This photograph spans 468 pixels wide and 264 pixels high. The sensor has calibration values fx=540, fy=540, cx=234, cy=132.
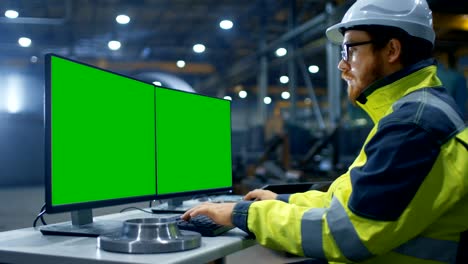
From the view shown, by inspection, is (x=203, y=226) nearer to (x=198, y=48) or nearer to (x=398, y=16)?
(x=398, y=16)

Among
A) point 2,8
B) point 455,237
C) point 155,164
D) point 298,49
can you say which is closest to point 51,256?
point 155,164

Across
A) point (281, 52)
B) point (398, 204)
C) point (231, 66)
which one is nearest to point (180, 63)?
point (281, 52)

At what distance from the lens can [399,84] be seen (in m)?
1.22

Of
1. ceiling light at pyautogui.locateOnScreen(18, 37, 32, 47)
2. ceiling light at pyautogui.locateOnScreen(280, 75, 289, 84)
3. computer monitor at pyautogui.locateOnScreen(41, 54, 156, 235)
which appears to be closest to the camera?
computer monitor at pyautogui.locateOnScreen(41, 54, 156, 235)

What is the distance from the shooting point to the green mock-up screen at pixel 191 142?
5.41ft

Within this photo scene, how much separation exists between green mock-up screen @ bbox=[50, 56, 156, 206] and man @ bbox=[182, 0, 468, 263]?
26 centimetres

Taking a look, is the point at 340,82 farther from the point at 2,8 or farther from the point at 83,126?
the point at 83,126

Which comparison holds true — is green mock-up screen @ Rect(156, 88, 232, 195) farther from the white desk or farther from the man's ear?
the man's ear

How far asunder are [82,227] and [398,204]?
0.78 metres

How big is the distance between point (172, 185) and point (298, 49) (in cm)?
714

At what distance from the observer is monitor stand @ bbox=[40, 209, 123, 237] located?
1.28m

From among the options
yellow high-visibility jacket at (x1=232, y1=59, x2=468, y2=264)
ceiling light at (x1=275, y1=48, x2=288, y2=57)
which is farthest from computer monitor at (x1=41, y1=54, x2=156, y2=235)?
ceiling light at (x1=275, y1=48, x2=288, y2=57)

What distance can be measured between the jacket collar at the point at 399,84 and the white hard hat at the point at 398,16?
8 cm

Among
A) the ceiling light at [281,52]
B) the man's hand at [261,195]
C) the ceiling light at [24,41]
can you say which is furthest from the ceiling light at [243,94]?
the man's hand at [261,195]
